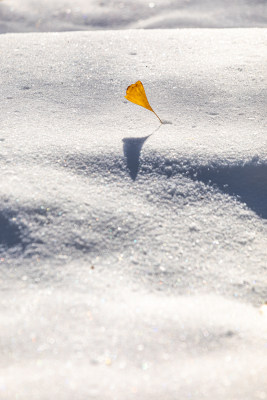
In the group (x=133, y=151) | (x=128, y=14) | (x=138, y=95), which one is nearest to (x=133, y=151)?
(x=133, y=151)

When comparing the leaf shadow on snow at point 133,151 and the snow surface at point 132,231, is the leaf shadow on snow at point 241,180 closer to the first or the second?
the snow surface at point 132,231

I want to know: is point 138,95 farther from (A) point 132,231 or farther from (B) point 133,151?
(A) point 132,231

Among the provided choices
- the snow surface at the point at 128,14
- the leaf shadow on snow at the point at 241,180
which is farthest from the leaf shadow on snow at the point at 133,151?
the snow surface at the point at 128,14

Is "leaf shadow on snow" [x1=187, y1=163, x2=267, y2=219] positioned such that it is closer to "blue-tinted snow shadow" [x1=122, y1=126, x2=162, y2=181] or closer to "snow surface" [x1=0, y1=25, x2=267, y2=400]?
"snow surface" [x1=0, y1=25, x2=267, y2=400]

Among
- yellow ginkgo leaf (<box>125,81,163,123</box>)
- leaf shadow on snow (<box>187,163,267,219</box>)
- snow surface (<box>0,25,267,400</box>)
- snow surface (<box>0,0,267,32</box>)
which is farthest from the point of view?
snow surface (<box>0,0,267,32</box>)

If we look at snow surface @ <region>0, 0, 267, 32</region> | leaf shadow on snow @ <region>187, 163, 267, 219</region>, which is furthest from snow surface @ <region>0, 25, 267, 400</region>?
snow surface @ <region>0, 0, 267, 32</region>

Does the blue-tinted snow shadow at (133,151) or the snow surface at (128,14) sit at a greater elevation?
the snow surface at (128,14)
